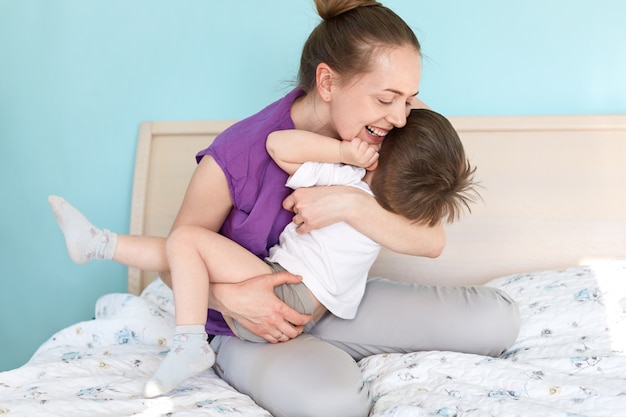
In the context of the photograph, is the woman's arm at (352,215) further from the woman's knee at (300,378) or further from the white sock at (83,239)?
the white sock at (83,239)

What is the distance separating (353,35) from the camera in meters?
1.39

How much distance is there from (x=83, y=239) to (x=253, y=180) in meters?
0.36

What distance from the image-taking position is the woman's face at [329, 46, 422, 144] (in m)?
1.37

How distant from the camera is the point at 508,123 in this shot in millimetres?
1987

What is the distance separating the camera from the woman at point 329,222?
4.47ft

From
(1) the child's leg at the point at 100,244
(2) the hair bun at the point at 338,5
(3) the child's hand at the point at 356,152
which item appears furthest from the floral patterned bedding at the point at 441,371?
(2) the hair bun at the point at 338,5

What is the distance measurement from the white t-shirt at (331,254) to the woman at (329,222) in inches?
1.2

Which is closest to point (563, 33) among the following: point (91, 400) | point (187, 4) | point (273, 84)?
point (273, 84)

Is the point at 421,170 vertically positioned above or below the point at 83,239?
above

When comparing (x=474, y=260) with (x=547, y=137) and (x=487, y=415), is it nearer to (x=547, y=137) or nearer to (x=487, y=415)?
(x=547, y=137)

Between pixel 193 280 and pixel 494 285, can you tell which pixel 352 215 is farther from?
pixel 494 285

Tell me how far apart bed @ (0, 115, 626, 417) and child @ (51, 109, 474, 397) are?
7.3 inches

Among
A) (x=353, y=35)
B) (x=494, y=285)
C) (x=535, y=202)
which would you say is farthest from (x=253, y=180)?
(x=535, y=202)

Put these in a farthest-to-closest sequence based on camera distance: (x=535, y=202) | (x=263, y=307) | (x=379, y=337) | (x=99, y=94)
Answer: (x=99, y=94), (x=535, y=202), (x=379, y=337), (x=263, y=307)
